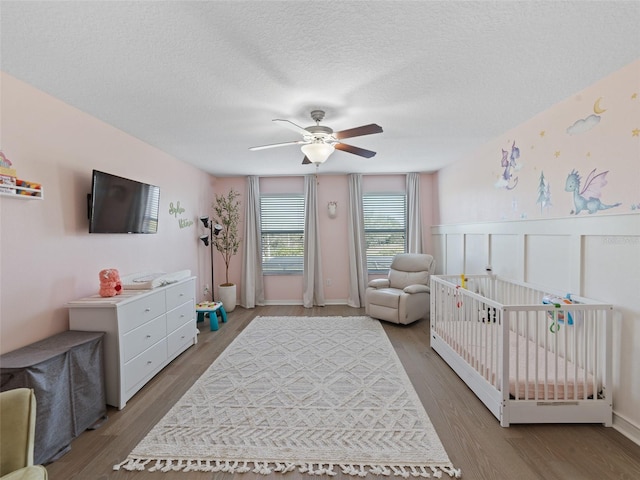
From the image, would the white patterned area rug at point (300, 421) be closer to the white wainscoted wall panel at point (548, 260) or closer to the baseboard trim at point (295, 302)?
the white wainscoted wall panel at point (548, 260)

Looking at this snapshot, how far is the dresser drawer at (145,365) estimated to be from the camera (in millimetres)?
2227

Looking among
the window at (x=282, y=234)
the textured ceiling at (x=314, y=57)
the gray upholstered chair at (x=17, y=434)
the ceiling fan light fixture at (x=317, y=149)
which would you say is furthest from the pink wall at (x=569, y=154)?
the gray upholstered chair at (x=17, y=434)

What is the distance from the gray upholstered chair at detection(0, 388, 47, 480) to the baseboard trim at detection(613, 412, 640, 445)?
3052 millimetres

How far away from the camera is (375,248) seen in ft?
17.2

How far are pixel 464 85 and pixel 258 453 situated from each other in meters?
2.76

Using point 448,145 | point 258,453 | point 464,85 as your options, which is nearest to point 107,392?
point 258,453

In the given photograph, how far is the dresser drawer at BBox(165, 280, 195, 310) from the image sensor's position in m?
2.86

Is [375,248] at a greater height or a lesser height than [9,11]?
lesser

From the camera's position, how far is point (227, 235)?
16.2 feet

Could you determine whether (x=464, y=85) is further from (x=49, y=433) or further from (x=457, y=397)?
(x=49, y=433)

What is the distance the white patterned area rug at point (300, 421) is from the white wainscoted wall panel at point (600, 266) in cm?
126

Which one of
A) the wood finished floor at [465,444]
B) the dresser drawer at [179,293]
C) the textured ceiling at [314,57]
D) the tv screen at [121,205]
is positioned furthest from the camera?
the dresser drawer at [179,293]

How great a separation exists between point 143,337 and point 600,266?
3.55 m

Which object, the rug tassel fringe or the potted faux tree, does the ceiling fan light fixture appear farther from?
the potted faux tree
